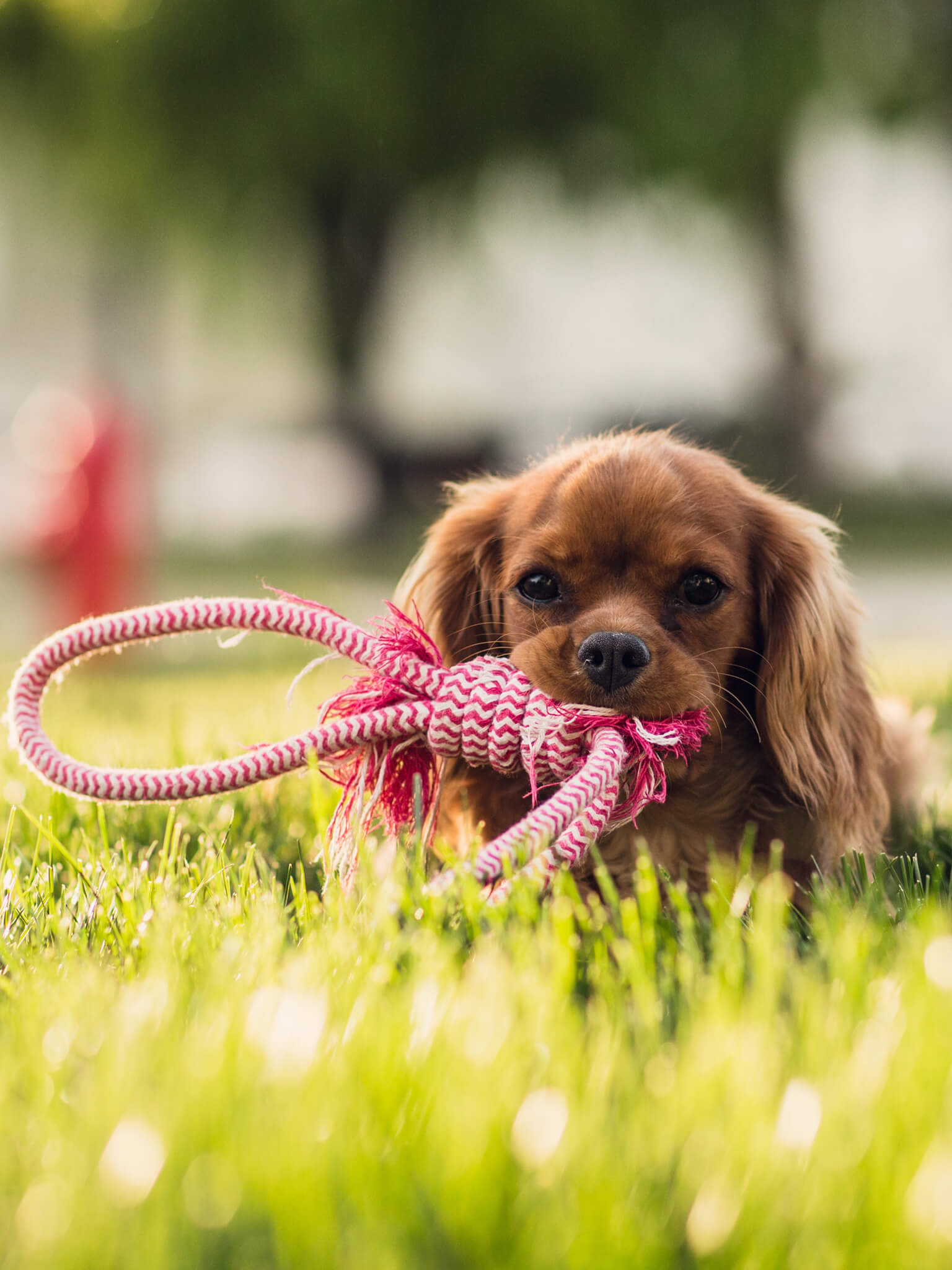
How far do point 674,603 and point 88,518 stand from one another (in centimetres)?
512

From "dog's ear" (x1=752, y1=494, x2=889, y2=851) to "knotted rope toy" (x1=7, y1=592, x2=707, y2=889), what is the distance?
0.93 feet

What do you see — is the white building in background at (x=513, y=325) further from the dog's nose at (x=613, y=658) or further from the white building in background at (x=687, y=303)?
the dog's nose at (x=613, y=658)

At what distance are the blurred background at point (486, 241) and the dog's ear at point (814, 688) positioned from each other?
22.3 feet

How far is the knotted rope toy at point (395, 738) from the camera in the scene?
2.03 metres

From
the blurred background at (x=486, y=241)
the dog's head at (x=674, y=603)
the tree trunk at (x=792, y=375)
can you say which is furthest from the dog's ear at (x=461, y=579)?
the tree trunk at (x=792, y=375)

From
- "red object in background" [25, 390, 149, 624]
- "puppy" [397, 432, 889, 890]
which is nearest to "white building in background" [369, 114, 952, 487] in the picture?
"red object in background" [25, 390, 149, 624]

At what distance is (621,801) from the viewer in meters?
2.29

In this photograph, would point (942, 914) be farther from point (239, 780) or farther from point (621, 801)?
point (239, 780)

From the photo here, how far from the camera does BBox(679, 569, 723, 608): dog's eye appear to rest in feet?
8.02

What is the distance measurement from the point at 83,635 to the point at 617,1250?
4.68 feet

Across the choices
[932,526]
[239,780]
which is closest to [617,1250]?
[239,780]

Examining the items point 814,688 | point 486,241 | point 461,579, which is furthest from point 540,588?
point 486,241

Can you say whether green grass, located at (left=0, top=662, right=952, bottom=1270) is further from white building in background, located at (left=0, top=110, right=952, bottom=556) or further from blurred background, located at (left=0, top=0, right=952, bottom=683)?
white building in background, located at (left=0, top=110, right=952, bottom=556)

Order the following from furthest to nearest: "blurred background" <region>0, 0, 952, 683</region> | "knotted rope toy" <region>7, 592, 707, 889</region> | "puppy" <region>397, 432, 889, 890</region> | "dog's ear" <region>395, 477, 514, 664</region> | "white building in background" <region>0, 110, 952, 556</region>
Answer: "white building in background" <region>0, 110, 952, 556</region>
"blurred background" <region>0, 0, 952, 683</region>
"dog's ear" <region>395, 477, 514, 664</region>
"puppy" <region>397, 432, 889, 890</region>
"knotted rope toy" <region>7, 592, 707, 889</region>
